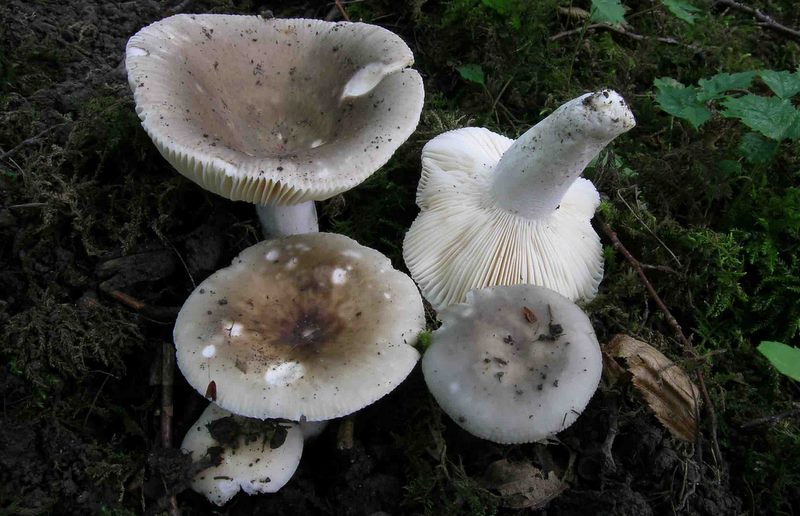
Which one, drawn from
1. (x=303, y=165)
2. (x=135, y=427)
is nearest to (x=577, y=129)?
(x=303, y=165)

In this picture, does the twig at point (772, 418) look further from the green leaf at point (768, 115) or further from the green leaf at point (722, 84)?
the green leaf at point (722, 84)

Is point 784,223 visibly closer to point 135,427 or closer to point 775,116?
point 775,116

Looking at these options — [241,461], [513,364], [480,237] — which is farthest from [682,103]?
[241,461]

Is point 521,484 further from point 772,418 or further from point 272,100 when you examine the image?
point 272,100

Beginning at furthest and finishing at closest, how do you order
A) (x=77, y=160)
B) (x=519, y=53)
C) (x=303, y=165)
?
1. (x=519, y=53)
2. (x=77, y=160)
3. (x=303, y=165)

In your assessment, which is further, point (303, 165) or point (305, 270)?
point (305, 270)

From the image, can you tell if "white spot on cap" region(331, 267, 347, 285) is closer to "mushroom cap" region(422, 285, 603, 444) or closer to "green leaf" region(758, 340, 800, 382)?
"mushroom cap" region(422, 285, 603, 444)

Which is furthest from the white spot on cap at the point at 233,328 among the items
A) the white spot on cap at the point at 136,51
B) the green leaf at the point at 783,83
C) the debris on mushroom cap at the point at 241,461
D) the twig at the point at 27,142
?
the green leaf at the point at 783,83
